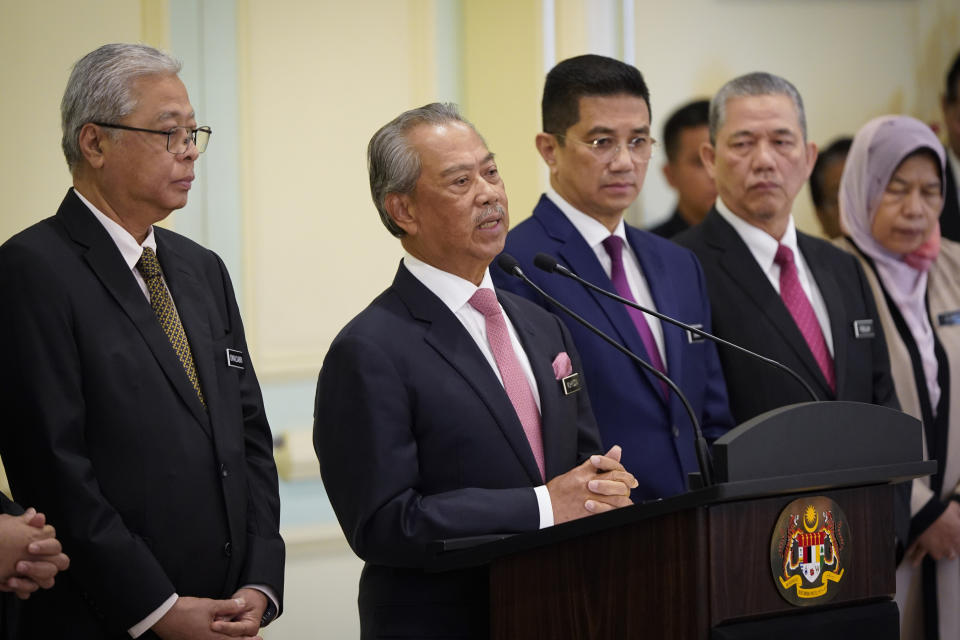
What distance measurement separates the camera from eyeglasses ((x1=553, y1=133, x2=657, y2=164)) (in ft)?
9.60

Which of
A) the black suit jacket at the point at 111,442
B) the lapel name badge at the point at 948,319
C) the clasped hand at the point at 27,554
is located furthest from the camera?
the lapel name badge at the point at 948,319

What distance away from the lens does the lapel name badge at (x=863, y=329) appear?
3.14 metres

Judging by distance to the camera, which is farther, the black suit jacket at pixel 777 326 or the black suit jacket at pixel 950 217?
the black suit jacket at pixel 950 217

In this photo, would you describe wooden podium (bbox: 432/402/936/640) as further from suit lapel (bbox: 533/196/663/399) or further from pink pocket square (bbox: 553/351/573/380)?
suit lapel (bbox: 533/196/663/399)

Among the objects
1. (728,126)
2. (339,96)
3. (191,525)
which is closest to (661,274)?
(728,126)

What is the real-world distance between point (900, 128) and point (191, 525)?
2.47m

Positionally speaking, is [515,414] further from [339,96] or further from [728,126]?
[339,96]

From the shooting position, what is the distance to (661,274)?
2916 millimetres

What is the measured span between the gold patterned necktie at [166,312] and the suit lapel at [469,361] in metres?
0.42

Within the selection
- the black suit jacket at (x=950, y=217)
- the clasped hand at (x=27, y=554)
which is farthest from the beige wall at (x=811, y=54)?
the clasped hand at (x=27, y=554)

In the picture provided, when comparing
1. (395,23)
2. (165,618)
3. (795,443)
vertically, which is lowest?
(165,618)

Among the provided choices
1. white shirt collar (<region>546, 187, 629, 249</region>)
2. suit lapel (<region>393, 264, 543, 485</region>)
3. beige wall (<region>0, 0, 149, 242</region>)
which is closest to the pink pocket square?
suit lapel (<region>393, 264, 543, 485</region>)

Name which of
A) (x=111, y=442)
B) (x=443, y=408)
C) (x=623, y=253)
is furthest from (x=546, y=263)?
(x=111, y=442)

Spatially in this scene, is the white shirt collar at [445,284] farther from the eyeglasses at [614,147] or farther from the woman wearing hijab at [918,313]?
the woman wearing hijab at [918,313]
